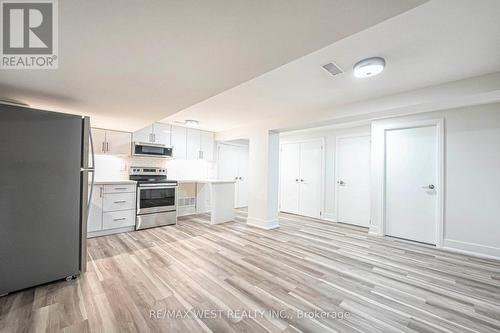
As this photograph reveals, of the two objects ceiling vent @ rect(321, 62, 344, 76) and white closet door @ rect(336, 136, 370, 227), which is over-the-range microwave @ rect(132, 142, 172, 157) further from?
white closet door @ rect(336, 136, 370, 227)

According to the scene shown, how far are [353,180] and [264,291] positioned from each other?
3690 millimetres

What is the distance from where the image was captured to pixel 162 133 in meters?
4.77

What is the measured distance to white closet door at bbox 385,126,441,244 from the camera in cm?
337

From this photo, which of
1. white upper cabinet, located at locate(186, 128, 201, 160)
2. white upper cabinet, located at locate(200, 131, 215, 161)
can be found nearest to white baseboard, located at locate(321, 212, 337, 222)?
white upper cabinet, located at locate(200, 131, 215, 161)

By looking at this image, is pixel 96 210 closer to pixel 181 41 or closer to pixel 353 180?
pixel 181 41

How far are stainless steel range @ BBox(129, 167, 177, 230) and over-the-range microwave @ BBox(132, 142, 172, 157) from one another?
38 cm

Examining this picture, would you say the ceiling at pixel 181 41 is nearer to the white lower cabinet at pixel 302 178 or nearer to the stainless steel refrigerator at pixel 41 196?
the stainless steel refrigerator at pixel 41 196

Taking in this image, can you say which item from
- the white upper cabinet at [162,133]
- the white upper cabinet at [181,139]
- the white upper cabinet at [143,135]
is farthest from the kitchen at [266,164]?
the white upper cabinet at [162,133]

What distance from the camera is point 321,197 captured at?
5254mm

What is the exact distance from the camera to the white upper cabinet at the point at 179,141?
16.3 feet

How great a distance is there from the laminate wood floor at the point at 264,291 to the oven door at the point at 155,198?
87 cm

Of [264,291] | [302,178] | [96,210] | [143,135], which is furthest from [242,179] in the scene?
[264,291]

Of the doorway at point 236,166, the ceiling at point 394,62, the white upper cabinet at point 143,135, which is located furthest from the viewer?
the doorway at point 236,166

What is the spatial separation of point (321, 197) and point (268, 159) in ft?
6.56
